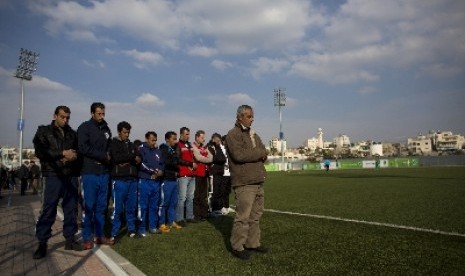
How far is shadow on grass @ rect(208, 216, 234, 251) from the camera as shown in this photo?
20.8 ft

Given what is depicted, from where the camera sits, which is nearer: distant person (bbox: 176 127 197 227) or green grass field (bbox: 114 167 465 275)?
green grass field (bbox: 114 167 465 275)

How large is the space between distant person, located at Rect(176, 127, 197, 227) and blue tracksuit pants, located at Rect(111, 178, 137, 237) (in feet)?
4.40

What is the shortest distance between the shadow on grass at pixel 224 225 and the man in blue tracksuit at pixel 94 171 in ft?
7.40

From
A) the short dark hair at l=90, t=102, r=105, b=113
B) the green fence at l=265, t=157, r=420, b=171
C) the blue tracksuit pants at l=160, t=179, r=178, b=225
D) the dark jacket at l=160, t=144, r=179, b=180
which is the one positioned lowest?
the green fence at l=265, t=157, r=420, b=171

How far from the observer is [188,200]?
8273 mm

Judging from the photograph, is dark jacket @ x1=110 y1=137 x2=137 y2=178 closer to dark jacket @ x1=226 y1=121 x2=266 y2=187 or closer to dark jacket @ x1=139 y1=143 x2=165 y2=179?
dark jacket @ x1=139 y1=143 x2=165 y2=179

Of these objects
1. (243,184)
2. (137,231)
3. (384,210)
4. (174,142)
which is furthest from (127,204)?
(384,210)

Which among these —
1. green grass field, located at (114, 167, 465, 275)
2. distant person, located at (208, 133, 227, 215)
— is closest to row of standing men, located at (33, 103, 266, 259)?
green grass field, located at (114, 167, 465, 275)

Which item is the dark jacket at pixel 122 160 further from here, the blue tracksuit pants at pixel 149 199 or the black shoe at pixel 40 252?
the black shoe at pixel 40 252

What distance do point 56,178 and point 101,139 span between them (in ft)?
3.32

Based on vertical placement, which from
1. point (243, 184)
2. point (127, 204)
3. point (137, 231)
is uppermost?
point (243, 184)

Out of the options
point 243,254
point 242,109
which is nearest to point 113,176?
point 242,109

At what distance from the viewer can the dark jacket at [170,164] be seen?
7715 millimetres

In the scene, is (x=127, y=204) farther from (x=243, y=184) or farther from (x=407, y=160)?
(x=407, y=160)
